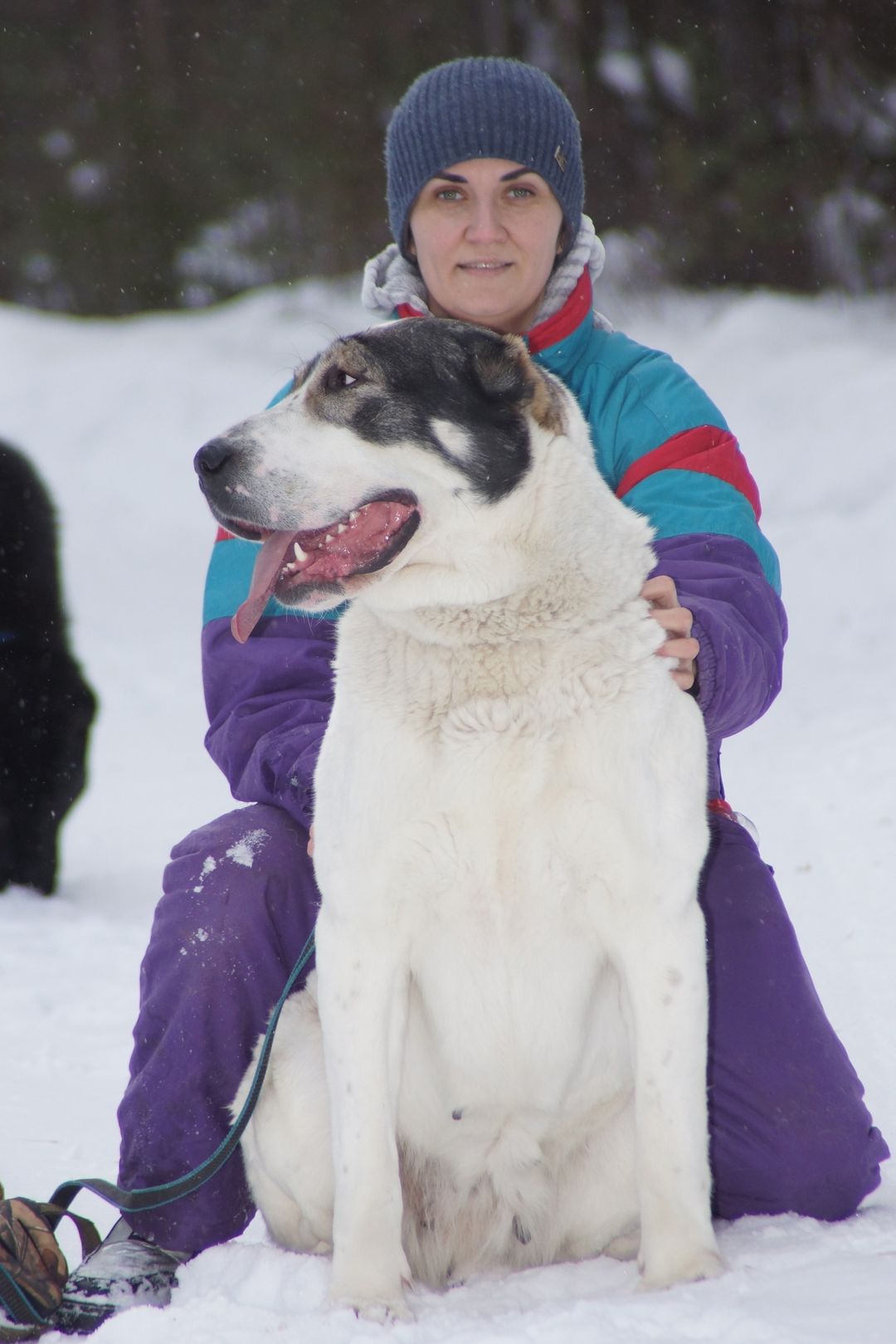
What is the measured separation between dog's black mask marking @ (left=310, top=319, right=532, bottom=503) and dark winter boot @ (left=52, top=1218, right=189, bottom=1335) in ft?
4.23

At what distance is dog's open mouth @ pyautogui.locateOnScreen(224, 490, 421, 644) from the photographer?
2.12 metres

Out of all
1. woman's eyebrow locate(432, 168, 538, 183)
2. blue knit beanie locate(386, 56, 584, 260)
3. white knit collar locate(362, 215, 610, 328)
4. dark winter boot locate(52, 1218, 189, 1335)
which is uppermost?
blue knit beanie locate(386, 56, 584, 260)

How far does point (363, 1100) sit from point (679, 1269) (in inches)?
19.5

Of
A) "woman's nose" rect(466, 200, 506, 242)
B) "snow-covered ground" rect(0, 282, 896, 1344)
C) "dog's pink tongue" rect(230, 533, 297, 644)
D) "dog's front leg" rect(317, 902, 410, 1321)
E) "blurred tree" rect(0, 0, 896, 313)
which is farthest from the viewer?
"blurred tree" rect(0, 0, 896, 313)

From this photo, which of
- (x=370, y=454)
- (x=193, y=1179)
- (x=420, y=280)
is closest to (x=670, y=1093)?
→ (x=193, y=1179)

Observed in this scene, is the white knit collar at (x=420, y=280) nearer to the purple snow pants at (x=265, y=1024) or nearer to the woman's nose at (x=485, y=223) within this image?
the woman's nose at (x=485, y=223)

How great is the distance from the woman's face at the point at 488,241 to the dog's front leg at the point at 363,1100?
133cm

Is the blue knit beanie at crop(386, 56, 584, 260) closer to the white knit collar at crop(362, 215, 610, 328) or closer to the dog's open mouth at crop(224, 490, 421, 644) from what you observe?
the white knit collar at crop(362, 215, 610, 328)

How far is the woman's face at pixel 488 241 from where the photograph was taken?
9.34 feet

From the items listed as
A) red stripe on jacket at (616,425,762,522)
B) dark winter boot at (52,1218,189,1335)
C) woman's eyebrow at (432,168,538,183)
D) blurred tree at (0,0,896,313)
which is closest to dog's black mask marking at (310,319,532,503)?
red stripe on jacket at (616,425,762,522)

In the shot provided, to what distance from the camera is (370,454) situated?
214 centimetres

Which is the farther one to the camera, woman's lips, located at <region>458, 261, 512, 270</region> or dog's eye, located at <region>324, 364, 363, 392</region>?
woman's lips, located at <region>458, 261, 512, 270</region>

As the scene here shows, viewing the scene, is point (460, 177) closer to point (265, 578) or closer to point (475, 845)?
point (265, 578)

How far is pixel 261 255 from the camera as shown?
15.4 metres
